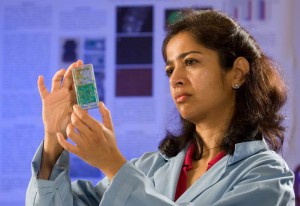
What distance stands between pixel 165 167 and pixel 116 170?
349 mm

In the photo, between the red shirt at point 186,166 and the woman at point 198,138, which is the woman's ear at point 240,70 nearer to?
the woman at point 198,138


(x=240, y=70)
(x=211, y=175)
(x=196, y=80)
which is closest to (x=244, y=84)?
(x=240, y=70)

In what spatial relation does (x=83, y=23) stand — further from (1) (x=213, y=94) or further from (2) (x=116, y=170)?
(2) (x=116, y=170)

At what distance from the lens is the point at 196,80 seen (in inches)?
56.1

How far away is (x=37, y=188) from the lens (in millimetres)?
1361

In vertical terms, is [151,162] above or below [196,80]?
below

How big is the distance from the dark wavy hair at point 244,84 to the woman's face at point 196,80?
27 millimetres

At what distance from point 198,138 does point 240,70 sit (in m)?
0.23

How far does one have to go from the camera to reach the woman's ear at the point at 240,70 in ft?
4.94

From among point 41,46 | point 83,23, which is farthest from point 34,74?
point 83,23

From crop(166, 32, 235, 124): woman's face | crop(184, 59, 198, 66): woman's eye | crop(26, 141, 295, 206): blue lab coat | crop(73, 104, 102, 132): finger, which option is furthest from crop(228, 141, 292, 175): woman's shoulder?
crop(73, 104, 102, 132): finger

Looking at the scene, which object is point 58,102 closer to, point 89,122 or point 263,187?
point 89,122

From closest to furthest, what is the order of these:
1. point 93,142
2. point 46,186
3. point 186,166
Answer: point 93,142 < point 46,186 < point 186,166

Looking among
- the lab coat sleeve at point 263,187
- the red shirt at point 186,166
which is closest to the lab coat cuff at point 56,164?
the red shirt at point 186,166
